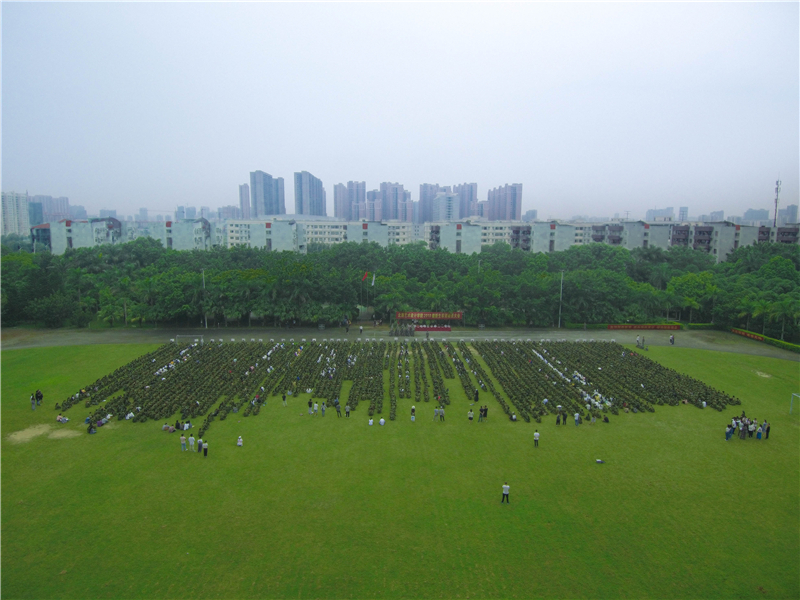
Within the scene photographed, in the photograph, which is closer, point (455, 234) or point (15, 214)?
point (455, 234)

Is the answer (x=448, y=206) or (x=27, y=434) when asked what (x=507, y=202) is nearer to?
(x=448, y=206)

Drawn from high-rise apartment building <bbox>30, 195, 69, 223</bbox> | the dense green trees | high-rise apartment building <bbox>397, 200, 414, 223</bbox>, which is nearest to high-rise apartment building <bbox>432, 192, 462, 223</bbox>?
high-rise apartment building <bbox>397, 200, 414, 223</bbox>

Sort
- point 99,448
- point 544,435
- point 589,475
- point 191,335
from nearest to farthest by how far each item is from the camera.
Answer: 1. point 589,475
2. point 99,448
3. point 544,435
4. point 191,335

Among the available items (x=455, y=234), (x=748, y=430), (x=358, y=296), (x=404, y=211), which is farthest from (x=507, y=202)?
(x=748, y=430)

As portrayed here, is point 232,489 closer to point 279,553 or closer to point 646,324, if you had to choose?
point 279,553

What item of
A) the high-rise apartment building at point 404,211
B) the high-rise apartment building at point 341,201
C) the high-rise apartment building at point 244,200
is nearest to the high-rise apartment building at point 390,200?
the high-rise apartment building at point 404,211

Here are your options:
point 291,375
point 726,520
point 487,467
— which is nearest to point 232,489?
point 487,467

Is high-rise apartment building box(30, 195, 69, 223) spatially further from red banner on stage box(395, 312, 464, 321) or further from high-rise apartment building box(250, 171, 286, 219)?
red banner on stage box(395, 312, 464, 321)
